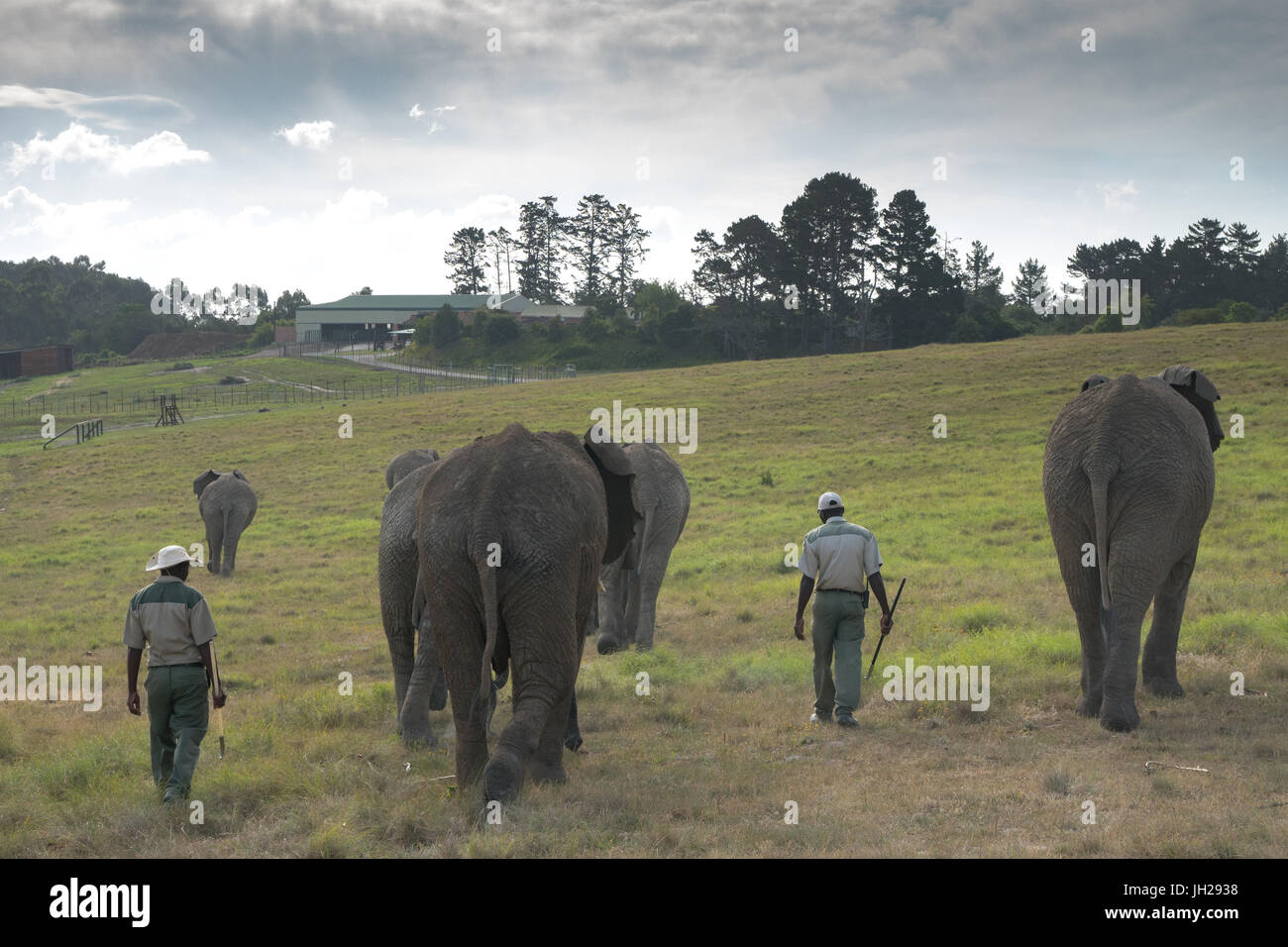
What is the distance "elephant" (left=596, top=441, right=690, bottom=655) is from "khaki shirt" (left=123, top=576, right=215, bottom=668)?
19.5 ft

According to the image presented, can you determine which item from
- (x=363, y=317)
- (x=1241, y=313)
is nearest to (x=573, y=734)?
(x=1241, y=313)

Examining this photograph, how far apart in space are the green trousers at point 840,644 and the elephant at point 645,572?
385 cm

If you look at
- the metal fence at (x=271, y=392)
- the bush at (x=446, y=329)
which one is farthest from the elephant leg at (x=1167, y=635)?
the bush at (x=446, y=329)

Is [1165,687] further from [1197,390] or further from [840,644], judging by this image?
[840,644]

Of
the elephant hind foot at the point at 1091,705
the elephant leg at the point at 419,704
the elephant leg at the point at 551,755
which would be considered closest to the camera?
the elephant leg at the point at 551,755

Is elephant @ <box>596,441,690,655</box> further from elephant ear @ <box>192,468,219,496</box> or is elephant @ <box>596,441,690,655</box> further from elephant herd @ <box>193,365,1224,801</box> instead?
elephant ear @ <box>192,468,219,496</box>

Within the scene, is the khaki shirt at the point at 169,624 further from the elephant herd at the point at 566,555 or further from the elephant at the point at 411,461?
the elephant at the point at 411,461

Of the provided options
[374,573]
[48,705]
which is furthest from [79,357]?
[48,705]

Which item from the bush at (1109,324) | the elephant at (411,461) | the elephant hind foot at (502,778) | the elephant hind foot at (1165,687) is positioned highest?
the bush at (1109,324)

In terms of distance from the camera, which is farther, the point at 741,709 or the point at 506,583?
the point at 741,709

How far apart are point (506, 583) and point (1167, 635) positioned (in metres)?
6.31

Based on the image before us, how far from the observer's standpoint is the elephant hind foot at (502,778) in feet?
22.1

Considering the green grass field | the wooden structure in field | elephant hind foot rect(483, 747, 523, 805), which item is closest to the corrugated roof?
the wooden structure in field

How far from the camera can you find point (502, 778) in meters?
6.75
